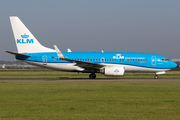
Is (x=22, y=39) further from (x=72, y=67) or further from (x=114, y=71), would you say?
(x=114, y=71)

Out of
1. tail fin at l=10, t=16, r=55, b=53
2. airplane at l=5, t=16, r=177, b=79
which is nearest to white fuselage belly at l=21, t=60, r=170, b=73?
airplane at l=5, t=16, r=177, b=79

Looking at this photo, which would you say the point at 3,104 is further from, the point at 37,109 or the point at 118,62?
the point at 118,62

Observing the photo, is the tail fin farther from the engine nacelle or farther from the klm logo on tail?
the engine nacelle

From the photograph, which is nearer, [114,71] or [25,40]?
[114,71]

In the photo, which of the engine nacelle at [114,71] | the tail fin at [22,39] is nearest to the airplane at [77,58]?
the tail fin at [22,39]

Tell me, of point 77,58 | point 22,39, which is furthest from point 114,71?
point 22,39

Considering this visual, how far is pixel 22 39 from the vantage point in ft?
116

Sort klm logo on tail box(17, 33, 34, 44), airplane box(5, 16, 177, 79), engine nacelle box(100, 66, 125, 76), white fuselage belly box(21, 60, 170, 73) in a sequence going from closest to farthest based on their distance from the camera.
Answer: engine nacelle box(100, 66, 125, 76) < white fuselage belly box(21, 60, 170, 73) < airplane box(5, 16, 177, 79) < klm logo on tail box(17, 33, 34, 44)

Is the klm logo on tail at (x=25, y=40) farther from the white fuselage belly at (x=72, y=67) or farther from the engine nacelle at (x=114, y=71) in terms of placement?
the engine nacelle at (x=114, y=71)

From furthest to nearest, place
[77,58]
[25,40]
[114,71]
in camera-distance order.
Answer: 1. [25,40]
2. [77,58]
3. [114,71]

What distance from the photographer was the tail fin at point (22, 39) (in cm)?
3509

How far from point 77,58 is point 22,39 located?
7983mm

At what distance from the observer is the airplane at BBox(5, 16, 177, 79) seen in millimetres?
34531

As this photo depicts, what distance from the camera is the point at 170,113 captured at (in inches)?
400
